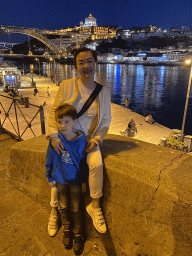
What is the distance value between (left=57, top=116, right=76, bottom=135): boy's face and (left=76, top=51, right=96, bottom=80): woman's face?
1.96 ft

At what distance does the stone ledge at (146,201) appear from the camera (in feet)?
5.43

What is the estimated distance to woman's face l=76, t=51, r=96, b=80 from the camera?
2.27 metres

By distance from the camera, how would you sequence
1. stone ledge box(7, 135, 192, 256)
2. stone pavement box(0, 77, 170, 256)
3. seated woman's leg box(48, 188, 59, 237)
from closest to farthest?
stone ledge box(7, 135, 192, 256) → stone pavement box(0, 77, 170, 256) → seated woman's leg box(48, 188, 59, 237)

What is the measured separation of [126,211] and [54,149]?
970mm

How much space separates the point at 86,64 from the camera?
90.2 inches

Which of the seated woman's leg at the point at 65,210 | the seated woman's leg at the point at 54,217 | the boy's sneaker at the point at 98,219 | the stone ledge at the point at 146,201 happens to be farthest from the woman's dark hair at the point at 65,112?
the boy's sneaker at the point at 98,219

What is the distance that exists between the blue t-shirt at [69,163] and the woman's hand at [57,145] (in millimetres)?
33

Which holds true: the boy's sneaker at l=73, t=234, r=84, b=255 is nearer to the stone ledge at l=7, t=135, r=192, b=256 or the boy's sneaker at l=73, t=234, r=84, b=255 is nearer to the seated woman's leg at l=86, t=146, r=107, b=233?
the stone ledge at l=7, t=135, r=192, b=256

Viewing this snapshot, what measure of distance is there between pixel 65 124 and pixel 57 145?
23 centimetres

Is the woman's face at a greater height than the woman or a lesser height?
greater

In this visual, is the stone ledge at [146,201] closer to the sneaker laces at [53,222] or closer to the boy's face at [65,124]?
the sneaker laces at [53,222]

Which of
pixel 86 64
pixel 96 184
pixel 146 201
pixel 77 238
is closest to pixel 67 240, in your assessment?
pixel 77 238

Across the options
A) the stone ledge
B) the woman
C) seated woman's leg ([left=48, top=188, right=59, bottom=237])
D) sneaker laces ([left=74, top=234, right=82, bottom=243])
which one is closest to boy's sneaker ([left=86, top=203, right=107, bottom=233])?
the woman

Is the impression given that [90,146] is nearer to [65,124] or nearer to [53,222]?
[65,124]
